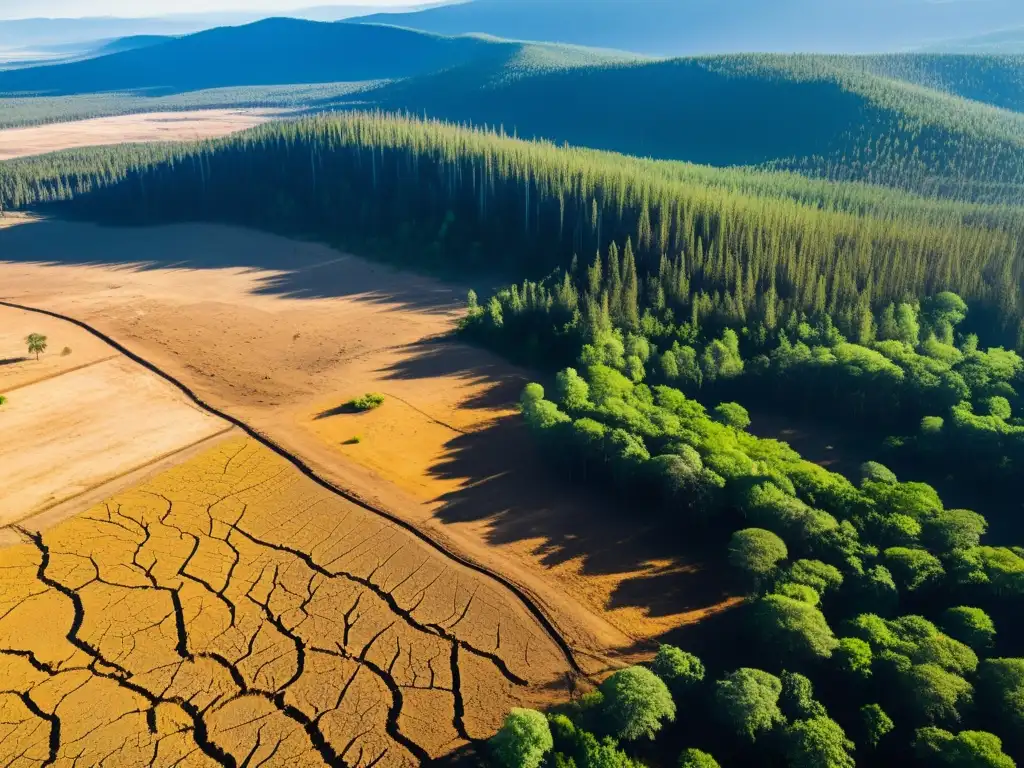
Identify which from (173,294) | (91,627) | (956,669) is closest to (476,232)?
(173,294)

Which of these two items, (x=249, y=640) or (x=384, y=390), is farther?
(x=384, y=390)

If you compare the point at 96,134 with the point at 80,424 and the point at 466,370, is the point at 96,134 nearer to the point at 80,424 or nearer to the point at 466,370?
the point at 80,424

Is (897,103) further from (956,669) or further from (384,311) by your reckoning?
(956,669)

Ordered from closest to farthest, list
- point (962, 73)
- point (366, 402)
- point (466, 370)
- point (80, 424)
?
→ point (80, 424), point (366, 402), point (466, 370), point (962, 73)

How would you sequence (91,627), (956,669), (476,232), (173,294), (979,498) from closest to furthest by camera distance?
(956,669), (91,627), (979,498), (173,294), (476,232)

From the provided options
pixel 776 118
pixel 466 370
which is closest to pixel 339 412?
pixel 466 370

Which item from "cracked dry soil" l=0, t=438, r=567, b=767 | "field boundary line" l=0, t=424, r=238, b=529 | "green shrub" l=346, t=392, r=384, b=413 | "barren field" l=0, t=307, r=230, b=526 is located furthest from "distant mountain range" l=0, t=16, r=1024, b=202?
"barren field" l=0, t=307, r=230, b=526

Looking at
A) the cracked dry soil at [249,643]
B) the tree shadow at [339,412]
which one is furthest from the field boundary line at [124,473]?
the tree shadow at [339,412]
